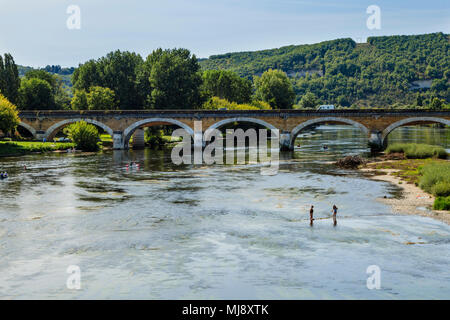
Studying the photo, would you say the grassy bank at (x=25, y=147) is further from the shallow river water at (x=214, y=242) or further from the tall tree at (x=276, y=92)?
the tall tree at (x=276, y=92)

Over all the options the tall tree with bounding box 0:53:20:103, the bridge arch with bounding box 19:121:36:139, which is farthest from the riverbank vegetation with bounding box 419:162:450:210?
the tall tree with bounding box 0:53:20:103

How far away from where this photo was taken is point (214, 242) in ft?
89.0

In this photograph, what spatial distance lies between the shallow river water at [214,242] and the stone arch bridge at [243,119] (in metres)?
37.6

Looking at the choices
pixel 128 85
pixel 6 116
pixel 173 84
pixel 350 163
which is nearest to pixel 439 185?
pixel 350 163

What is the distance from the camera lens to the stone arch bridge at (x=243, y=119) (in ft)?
269

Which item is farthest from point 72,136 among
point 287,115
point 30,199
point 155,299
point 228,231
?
point 155,299

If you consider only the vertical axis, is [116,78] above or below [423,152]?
above

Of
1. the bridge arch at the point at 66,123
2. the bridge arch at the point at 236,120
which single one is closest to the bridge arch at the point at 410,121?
the bridge arch at the point at 236,120

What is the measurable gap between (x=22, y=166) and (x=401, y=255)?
1939 inches

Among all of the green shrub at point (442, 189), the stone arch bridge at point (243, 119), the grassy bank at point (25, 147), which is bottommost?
the green shrub at point (442, 189)

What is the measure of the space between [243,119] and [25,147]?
37.1 m

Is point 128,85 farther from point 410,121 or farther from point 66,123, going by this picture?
point 410,121
